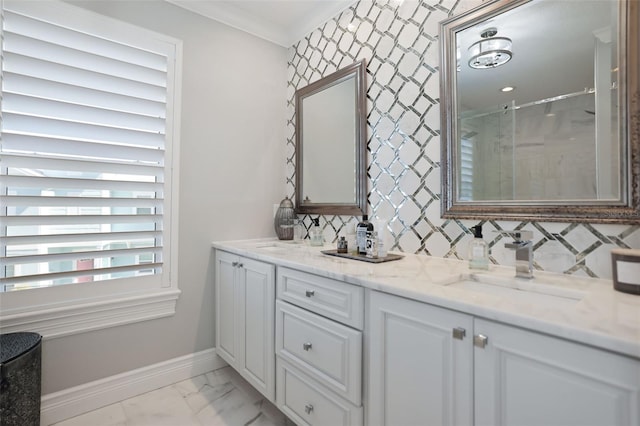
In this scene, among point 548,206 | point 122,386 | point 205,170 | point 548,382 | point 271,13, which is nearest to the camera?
point 548,382

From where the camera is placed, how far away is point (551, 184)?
1290 mm

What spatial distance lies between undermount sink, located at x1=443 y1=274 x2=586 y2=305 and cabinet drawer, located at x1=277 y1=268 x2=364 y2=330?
358 mm

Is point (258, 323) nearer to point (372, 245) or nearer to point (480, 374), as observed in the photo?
point (372, 245)

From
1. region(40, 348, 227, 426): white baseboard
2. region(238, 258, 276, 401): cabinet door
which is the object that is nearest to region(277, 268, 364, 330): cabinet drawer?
region(238, 258, 276, 401): cabinet door

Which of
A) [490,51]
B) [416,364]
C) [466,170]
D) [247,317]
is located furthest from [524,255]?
[247,317]

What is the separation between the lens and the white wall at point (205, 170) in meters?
1.89

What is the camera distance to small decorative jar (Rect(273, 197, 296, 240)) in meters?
2.44

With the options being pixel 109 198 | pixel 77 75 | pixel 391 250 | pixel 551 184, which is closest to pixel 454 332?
pixel 551 184

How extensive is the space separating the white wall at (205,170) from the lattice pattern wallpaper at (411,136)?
0.70m

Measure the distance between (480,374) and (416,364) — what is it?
207 millimetres

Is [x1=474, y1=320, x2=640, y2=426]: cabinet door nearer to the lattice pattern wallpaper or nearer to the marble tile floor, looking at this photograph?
the lattice pattern wallpaper

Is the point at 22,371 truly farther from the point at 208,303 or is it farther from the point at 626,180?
the point at 626,180

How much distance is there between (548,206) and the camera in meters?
1.29

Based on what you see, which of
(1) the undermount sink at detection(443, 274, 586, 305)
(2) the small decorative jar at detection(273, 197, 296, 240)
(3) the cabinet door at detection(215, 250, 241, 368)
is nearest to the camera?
(1) the undermount sink at detection(443, 274, 586, 305)
